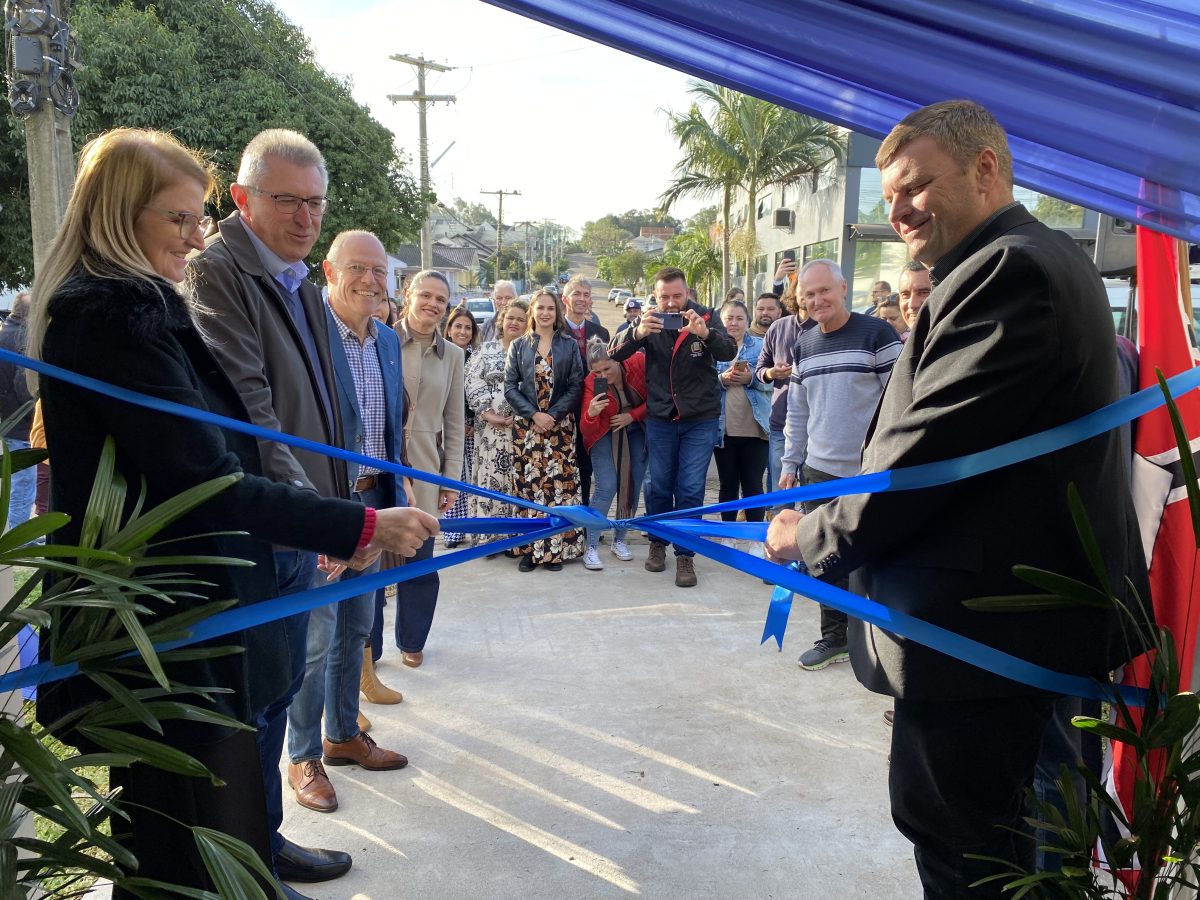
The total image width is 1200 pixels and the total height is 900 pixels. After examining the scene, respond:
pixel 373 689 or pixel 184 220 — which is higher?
pixel 184 220

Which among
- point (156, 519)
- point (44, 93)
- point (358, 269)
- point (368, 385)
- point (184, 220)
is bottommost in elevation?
point (156, 519)

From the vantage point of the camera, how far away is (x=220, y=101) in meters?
16.0

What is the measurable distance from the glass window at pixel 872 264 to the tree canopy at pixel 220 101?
10727 millimetres

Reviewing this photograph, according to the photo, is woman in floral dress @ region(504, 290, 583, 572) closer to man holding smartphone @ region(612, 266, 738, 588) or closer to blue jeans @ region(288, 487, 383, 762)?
man holding smartphone @ region(612, 266, 738, 588)

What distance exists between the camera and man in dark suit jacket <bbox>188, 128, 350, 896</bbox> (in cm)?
225

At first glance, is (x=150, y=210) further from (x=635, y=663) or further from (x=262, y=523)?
(x=635, y=663)

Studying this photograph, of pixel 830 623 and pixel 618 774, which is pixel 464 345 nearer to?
pixel 830 623

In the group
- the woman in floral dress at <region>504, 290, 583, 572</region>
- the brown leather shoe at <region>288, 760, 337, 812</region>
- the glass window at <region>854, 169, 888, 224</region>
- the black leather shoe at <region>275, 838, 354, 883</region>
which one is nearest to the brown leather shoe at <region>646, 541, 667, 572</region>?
the woman in floral dress at <region>504, 290, 583, 572</region>

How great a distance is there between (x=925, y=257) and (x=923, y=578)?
704 mm

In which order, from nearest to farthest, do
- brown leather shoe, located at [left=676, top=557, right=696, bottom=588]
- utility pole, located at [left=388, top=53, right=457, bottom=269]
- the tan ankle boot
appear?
the tan ankle boot
brown leather shoe, located at [left=676, top=557, right=696, bottom=588]
utility pole, located at [left=388, top=53, right=457, bottom=269]

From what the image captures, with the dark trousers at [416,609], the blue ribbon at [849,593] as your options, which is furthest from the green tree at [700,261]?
the blue ribbon at [849,593]

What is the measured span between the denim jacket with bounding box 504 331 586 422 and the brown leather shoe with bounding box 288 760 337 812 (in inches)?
131

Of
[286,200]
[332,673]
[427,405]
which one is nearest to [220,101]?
[427,405]

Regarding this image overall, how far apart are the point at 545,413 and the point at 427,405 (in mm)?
1698
